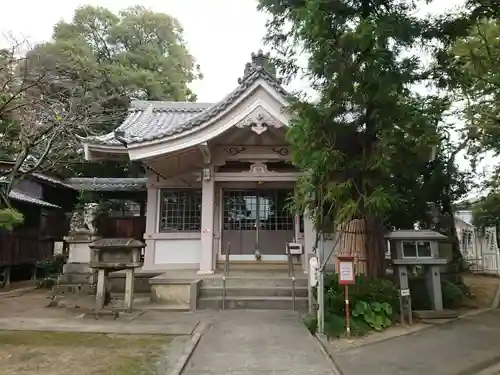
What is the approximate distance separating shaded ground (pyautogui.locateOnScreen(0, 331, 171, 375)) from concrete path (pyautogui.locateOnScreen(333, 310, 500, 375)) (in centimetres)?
254

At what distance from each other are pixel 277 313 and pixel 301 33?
5352mm

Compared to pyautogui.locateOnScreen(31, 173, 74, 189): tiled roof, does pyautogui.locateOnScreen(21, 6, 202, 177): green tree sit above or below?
above

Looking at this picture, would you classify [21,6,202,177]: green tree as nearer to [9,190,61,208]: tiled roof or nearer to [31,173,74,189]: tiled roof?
[31,173,74,189]: tiled roof

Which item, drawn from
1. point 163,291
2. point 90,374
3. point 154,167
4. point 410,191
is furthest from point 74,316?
point 410,191

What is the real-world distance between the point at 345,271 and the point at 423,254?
2443 millimetres

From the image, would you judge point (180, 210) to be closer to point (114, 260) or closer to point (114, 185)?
point (114, 185)

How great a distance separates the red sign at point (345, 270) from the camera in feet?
20.5

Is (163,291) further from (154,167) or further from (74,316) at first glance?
(154,167)

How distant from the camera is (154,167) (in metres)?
11.2

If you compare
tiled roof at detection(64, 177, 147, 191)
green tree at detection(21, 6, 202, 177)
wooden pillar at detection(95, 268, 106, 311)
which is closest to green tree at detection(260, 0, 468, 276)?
wooden pillar at detection(95, 268, 106, 311)

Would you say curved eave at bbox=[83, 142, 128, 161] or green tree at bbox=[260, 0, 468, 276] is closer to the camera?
green tree at bbox=[260, 0, 468, 276]

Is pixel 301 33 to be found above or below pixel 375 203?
above

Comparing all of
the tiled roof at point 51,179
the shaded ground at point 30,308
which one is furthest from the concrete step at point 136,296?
the tiled roof at point 51,179

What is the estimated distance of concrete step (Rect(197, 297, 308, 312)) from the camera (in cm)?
855
